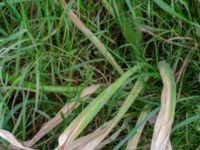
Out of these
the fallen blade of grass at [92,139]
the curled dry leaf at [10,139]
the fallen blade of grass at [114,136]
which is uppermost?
the curled dry leaf at [10,139]

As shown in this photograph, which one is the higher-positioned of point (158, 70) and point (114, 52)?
point (114, 52)

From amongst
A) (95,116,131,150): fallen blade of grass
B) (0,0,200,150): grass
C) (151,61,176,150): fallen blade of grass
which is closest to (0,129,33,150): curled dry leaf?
(0,0,200,150): grass

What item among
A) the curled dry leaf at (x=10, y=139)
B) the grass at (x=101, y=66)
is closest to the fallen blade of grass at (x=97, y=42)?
the grass at (x=101, y=66)

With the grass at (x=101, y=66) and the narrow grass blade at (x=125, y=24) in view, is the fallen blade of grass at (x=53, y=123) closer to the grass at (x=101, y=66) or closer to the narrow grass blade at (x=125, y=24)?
the grass at (x=101, y=66)

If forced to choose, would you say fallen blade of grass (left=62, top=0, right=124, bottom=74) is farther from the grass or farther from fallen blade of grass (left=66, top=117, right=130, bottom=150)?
fallen blade of grass (left=66, top=117, right=130, bottom=150)

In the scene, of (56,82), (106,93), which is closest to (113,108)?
(106,93)

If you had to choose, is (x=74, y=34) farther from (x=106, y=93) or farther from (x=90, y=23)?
(x=106, y=93)
